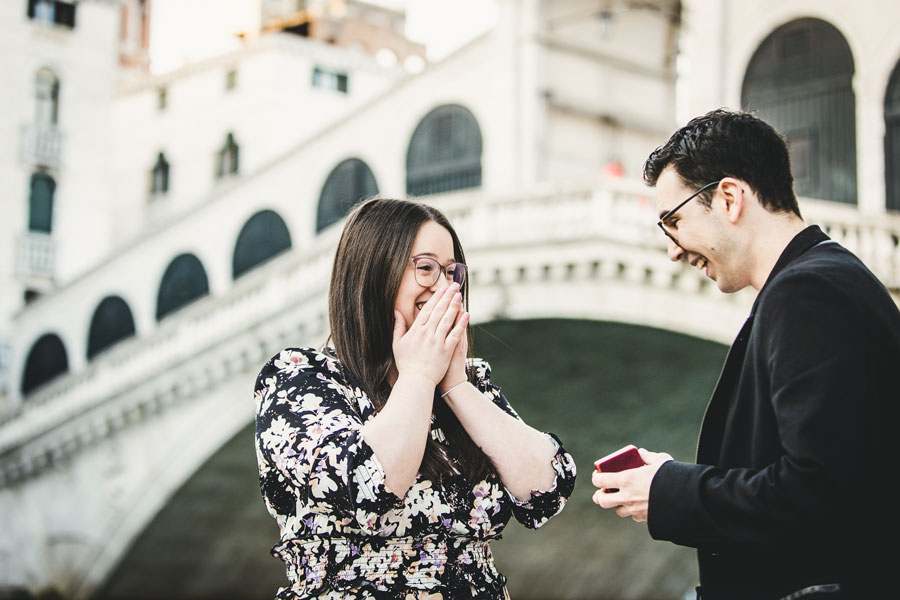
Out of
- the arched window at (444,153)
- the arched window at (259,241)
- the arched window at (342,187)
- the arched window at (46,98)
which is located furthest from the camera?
the arched window at (46,98)

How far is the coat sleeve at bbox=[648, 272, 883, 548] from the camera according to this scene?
197 centimetres

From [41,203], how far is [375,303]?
65.0ft

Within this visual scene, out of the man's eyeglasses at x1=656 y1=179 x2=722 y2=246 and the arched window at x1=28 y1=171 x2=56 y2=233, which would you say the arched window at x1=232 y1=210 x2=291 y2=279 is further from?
the man's eyeglasses at x1=656 y1=179 x2=722 y2=246

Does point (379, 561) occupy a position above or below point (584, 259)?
above

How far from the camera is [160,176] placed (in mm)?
24875

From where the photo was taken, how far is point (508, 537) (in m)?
17.5

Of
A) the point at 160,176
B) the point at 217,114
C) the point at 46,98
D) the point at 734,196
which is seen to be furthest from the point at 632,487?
the point at 160,176

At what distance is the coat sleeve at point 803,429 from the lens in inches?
77.7

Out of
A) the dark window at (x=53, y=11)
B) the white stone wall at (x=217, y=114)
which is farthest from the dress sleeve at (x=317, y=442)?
the dark window at (x=53, y=11)

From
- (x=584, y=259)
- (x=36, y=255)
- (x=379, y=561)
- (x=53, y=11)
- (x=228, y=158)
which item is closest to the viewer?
(x=379, y=561)

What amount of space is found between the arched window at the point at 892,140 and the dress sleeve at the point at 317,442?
1033 cm

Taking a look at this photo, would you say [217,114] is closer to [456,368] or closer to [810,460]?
[456,368]

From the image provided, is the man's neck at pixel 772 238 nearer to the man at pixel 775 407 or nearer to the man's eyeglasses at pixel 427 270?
the man at pixel 775 407

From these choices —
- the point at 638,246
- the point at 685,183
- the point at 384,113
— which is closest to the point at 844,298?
the point at 685,183
